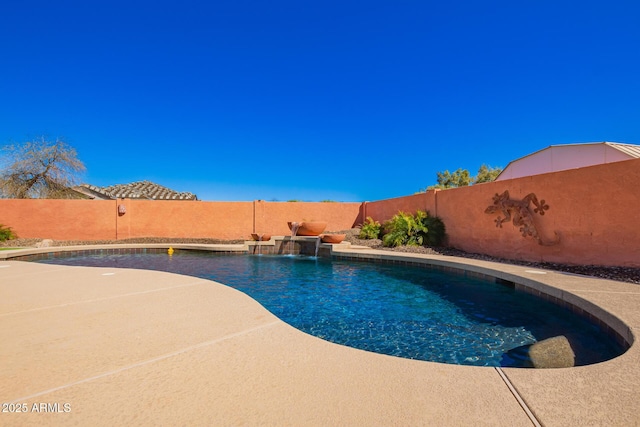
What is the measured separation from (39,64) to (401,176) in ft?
92.4

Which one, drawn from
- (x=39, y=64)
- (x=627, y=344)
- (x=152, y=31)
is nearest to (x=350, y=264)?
(x=627, y=344)

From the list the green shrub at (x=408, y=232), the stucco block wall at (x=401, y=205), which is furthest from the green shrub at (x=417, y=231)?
the stucco block wall at (x=401, y=205)

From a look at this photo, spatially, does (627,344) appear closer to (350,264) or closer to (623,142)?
(350,264)

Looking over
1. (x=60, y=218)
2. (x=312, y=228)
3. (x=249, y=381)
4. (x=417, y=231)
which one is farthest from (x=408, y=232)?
(x=60, y=218)

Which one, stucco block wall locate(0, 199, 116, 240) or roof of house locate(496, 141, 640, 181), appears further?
stucco block wall locate(0, 199, 116, 240)

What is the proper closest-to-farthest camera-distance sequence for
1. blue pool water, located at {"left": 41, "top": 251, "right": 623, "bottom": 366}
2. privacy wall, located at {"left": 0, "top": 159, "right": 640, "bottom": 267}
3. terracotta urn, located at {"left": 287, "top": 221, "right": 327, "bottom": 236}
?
blue pool water, located at {"left": 41, "top": 251, "right": 623, "bottom": 366}, privacy wall, located at {"left": 0, "top": 159, "right": 640, "bottom": 267}, terracotta urn, located at {"left": 287, "top": 221, "right": 327, "bottom": 236}

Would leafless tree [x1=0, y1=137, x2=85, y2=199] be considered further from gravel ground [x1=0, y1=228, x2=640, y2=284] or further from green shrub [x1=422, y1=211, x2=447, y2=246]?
green shrub [x1=422, y1=211, x2=447, y2=246]

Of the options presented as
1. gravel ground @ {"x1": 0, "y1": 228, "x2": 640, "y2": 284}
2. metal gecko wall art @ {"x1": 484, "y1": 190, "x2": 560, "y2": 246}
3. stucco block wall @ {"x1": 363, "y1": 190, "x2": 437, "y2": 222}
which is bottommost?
gravel ground @ {"x1": 0, "y1": 228, "x2": 640, "y2": 284}

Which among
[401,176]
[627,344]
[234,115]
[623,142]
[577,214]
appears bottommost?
[627,344]

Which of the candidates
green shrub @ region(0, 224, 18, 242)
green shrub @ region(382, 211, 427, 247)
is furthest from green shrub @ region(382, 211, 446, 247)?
green shrub @ region(0, 224, 18, 242)

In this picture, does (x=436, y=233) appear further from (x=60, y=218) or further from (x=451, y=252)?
(x=60, y=218)

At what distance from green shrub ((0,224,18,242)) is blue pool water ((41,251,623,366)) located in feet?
39.9

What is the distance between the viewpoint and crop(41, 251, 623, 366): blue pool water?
10.1 ft

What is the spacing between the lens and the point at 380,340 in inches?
129
